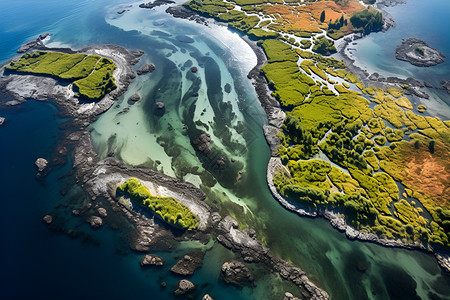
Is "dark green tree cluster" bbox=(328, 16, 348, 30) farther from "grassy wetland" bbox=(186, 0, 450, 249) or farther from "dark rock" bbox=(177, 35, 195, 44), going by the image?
"dark rock" bbox=(177, 35, 195, 44)

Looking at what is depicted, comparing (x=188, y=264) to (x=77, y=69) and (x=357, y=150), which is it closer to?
(x=357, y=150)

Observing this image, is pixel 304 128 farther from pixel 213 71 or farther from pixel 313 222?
pixel 213 71

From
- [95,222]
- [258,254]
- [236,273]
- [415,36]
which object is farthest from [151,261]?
[415,36]

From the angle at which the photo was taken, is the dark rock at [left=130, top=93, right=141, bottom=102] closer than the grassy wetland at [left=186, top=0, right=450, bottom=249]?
No

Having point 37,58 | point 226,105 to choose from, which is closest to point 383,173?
point 226,105

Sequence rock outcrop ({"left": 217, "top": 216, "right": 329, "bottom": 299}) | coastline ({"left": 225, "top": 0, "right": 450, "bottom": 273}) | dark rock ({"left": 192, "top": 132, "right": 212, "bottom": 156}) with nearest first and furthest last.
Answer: rock outcrop ({"left": 217, "top": 216, "right": 329, "bottom": 299}) → coastline ({"left": 225, "top": 0, "right": 450, "bottom": 273}) → dark rock ({"left": 192, "top": 132, "right": 212, "bottom": 156})

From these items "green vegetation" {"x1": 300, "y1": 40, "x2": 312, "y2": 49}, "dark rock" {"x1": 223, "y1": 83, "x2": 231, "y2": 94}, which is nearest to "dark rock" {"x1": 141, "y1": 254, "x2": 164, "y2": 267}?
"dark rock" {"x1": 223, "y1": 83, "x2": 231, "y2": 94}

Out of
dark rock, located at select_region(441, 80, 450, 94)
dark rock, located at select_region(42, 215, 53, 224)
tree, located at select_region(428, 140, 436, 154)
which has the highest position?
dark rock, located at select_region(441, 80, 450, 94)
